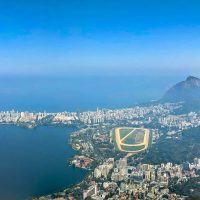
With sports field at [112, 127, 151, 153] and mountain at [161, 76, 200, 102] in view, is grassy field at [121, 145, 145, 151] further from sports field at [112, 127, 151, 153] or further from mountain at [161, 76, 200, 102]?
mountain at [161, 76, 200, 102]

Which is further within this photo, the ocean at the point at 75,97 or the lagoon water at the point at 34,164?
the ocean at the point at 75,97

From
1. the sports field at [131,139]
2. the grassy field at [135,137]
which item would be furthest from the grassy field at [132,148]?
the grassy field at [135,137]

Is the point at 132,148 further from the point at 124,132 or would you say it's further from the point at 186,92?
the point at 186,92

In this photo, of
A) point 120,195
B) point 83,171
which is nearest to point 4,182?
point 83,171

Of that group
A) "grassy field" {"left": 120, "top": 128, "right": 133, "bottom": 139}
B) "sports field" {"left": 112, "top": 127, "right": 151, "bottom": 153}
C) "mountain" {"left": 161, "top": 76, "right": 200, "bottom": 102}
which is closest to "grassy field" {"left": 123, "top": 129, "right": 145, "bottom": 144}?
"sports field" {"left": 112, "top": 127, "right": 151, "bottom": 153}

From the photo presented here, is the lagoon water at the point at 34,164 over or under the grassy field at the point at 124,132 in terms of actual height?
under

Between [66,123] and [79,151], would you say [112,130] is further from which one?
[79,151]

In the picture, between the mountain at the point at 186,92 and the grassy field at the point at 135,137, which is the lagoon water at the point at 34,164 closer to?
the grassy field at the point at 135,137
